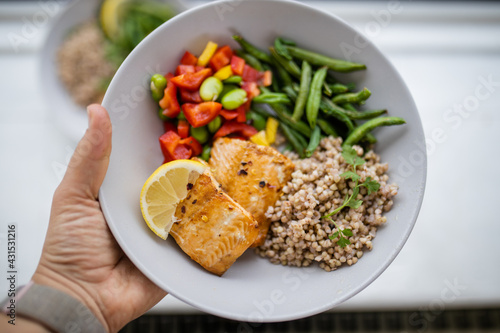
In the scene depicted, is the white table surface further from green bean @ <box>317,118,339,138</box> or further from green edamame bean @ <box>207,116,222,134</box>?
green edamame bean @ <box>207,116,222,134</box>

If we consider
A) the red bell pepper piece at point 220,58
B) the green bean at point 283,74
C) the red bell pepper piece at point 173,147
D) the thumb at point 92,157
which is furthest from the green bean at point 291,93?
the thumb at point 92,157

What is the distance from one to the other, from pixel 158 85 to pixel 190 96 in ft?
0.68

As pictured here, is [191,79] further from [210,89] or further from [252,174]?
[252,174]

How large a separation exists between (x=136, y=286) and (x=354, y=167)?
1470 millimetres

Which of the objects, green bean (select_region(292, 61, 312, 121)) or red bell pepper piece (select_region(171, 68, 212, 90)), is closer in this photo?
red bell pepper piece (select_region(171, 68, 212, 90))

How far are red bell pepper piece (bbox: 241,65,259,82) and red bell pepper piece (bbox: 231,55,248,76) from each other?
0.04 meters

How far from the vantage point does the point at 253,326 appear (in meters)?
3.08

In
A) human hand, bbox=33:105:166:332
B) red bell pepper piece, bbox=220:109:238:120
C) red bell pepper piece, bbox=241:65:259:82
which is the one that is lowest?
human hand, bbox=33:105:166:332

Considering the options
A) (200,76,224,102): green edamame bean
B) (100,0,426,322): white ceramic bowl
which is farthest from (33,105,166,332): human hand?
(200,76,224,102): green edamame bean

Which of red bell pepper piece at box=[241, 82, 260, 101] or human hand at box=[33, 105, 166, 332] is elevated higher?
red bell pepper piece at box=[241, 82, 260, 101]

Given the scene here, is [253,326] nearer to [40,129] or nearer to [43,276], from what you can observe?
[43,276]

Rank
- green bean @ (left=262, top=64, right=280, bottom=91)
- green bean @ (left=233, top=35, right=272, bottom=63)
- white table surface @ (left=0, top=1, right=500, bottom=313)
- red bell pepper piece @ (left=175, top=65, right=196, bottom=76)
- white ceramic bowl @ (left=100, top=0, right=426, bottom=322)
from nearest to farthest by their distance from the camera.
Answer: white ceramic bowl @ (left=100, top=0, right=426, bottom=322), red bell pepper piece @ (left=175, top=65, right=196, bottom=76), green bean @ (left=233, top=35, right=272, bottom=63), green bean @ (left=262, top=64, right=280, bottom=91), white table surface @ (left=0, top=1, right=500, bottom=313)

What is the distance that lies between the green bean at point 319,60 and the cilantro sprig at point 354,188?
1.71 feet

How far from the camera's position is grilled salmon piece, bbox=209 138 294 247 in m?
2.38
